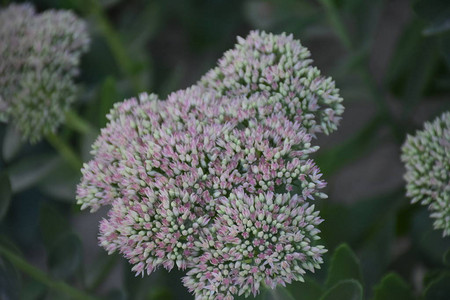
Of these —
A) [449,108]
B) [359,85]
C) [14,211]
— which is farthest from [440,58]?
[14,211]

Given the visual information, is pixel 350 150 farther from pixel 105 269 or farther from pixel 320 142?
pixel 105 269

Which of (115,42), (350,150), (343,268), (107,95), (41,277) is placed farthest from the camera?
(115,42)

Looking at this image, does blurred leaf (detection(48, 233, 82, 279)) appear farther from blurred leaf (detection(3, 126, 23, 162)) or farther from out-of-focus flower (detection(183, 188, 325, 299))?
out-of-focus flower (detection(183, 188, 325, 299))

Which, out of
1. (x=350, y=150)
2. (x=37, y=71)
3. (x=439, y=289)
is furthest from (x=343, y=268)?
(x=37, y=71)

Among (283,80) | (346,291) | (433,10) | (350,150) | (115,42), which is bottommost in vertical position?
(346,291)

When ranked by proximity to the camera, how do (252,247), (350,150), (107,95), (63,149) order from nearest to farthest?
(252,247) → (107,95) → (63,149) → (350,150)
